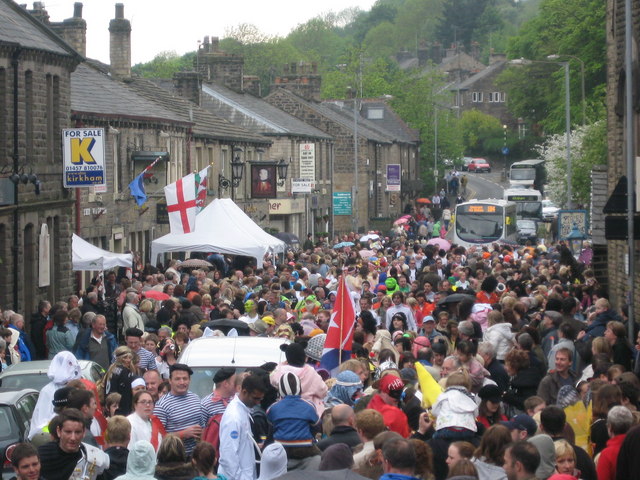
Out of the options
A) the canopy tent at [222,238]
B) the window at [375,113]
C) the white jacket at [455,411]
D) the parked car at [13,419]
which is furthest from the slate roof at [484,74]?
the white jacket at [455,411]

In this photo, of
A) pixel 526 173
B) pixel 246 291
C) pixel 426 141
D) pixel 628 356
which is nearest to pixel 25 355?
pixel 246 291

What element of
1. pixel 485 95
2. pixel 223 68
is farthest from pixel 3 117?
pixel 485 95

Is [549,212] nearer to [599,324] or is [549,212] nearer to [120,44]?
[120,44]

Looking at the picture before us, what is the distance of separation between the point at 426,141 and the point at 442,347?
87065 mm

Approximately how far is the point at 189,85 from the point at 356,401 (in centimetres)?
3914

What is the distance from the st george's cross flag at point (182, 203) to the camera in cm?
3078

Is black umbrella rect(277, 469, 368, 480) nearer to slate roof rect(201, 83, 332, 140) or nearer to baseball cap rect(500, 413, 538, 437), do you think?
baseball cap rect(500, 413, 538, 437)

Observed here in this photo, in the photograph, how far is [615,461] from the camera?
966 cm

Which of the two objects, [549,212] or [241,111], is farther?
[549,212]

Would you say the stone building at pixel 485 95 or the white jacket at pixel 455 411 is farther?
the stone building at pixel 485 95

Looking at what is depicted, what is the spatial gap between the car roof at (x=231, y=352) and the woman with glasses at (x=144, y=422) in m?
2.26

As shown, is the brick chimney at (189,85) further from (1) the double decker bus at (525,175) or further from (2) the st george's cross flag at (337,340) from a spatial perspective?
(1) the double decker bus at (525,175)

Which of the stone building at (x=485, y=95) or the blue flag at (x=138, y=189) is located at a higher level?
the stone building at (x=485, y=95)

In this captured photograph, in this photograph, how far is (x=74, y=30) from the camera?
3959cm
